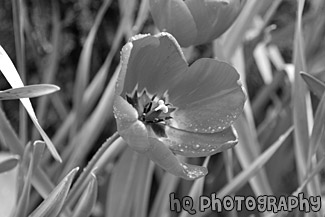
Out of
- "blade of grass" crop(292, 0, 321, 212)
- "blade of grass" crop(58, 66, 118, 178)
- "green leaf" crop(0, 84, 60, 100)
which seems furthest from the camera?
"blade of grass" crop(58, 66, 118, 178)

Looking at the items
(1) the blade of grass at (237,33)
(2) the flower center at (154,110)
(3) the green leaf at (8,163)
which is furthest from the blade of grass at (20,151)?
(1) the blade of grass at (237,33)

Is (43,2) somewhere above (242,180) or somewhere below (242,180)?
above

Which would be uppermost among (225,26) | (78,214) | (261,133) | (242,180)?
(225,26)

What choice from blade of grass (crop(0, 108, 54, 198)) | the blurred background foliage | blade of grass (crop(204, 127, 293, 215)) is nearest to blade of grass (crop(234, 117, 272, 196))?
blade of grass (crop(204, 127, 293, 215))

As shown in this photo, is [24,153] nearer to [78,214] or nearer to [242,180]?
[78,214]

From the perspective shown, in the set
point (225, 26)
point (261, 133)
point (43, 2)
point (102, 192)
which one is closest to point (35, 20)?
point (43, 2)

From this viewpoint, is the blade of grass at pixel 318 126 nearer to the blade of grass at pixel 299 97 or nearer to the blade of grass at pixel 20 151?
the blade of grass at pixel 299 97

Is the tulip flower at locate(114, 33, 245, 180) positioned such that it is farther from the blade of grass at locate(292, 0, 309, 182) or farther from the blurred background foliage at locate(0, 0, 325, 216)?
the blurred background foliage at locate(0, 0, 325, 216)
